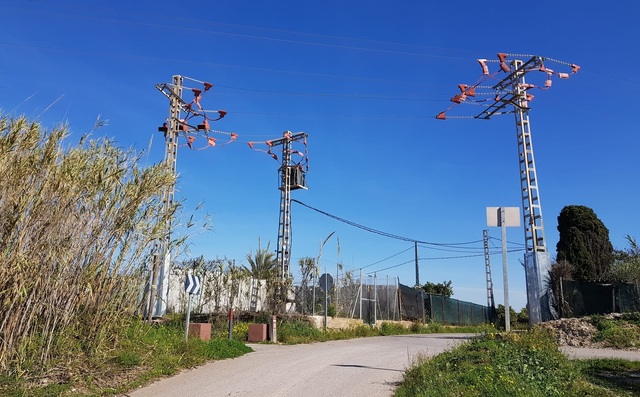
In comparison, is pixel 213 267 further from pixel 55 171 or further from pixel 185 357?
pixel 55 171

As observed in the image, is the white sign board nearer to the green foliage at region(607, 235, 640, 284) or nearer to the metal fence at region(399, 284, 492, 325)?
the green foliage at region(607, 235, 640, 284)

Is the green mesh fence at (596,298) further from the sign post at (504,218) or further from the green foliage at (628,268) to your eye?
the sign post at (504,218)

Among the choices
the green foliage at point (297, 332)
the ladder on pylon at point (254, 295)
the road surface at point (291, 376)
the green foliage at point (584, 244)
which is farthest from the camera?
the green foliage at point (584, 244)

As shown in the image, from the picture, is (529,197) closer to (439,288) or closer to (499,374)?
(499,374)

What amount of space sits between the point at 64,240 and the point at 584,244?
22.7 m

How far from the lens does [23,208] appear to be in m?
6.71

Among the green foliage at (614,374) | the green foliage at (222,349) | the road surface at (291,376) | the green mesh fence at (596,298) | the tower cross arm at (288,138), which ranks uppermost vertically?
the tower cross arm at (288,138)

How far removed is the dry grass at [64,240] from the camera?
669 cm

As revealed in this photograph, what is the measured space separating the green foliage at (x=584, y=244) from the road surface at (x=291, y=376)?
13.3 metres

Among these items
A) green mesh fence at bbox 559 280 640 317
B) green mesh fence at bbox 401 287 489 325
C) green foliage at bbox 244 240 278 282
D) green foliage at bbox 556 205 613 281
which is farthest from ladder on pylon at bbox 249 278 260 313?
green foliage at bbox 556 205 613 281

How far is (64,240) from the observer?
288 inches

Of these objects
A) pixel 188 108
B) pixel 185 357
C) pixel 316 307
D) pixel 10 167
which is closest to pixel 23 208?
pixel 10 167

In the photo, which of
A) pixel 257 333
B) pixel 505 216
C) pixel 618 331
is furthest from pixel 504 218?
pixel 257 333

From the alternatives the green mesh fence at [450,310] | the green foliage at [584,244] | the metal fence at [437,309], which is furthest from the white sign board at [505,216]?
the green mesh fence at [450,310]
